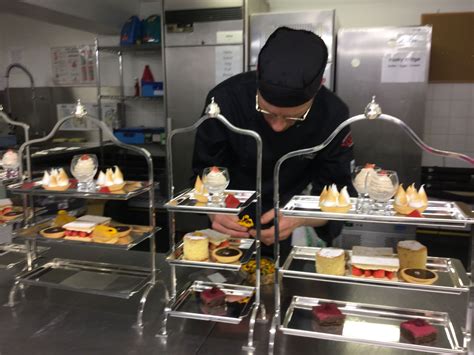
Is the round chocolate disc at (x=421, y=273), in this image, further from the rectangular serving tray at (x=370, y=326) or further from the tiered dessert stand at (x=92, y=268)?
the tiered dessert stand at (x=92, y=268)

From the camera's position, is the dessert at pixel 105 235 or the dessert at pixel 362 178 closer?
the dessert at pixel 362 178

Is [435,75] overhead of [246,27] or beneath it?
beneath

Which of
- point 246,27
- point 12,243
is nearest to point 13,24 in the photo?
point 246,27

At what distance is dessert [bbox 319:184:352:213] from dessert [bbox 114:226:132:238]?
636 mm

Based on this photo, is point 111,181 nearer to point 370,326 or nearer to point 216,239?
point 216,239

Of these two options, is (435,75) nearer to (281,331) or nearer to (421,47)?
(421,47)

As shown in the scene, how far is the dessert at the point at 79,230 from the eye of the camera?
1.36m

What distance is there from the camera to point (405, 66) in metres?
2.78

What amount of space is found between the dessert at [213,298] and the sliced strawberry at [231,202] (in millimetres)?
287

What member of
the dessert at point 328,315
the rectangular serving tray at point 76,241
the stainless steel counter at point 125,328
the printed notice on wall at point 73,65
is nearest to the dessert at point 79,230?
the rectangular serving tray at point 76,241

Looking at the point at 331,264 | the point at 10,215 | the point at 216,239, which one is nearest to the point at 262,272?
the point at 216,239

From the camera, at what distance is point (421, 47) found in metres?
2.74

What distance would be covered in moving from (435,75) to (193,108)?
1877 mm

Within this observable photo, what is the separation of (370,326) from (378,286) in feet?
0.47
